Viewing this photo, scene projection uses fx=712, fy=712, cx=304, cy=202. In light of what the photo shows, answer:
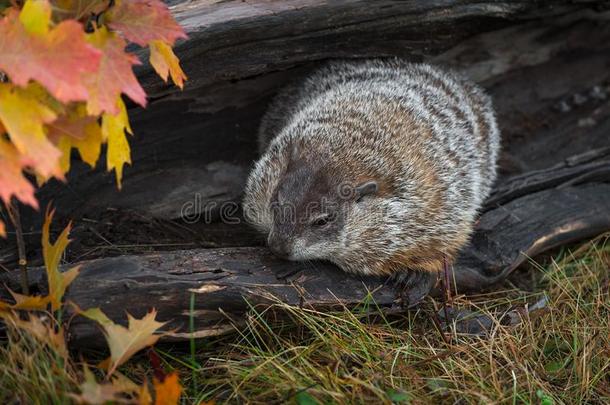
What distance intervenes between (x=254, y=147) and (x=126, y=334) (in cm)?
286

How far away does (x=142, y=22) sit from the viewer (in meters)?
3.62

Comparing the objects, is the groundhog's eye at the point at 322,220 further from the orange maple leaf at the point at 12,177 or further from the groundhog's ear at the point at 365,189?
the orange maple leaf at the point at 12,177

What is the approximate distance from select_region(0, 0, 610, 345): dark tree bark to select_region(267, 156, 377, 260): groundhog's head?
15 centimetres

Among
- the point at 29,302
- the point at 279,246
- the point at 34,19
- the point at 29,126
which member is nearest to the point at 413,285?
the point at 279,246

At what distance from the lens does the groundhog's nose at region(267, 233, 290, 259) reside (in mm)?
4648

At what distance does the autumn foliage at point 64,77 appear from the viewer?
298 centimetres

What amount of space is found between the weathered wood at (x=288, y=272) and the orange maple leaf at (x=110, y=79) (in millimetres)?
1234

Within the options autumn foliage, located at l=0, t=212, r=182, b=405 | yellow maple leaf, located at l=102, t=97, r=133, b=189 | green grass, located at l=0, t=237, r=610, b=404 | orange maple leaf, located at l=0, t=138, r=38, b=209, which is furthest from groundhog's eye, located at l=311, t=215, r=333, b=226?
orange maple leaf, located at l=0, t=138, r=38, b=209

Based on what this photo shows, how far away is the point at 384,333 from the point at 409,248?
0.74 m

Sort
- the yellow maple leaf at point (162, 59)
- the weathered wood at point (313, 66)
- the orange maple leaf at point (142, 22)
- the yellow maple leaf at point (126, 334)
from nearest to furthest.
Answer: the orange maple leaf at point (142, 22) < the yellow maple leaf at point (126, 334) < the yellow maple leaf at point (162, 59) < the weathered wood at point (313, 66)

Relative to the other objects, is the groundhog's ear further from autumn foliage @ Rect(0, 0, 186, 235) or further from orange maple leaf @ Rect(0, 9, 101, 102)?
orange maple leaf @ Rect(0, 9, 101, 102)

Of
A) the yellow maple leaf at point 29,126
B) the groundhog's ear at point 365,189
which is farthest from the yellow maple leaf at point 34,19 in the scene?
the groundhog's ear at point 365,189

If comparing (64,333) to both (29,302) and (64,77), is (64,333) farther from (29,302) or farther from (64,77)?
(64,77)

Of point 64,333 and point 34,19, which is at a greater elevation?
point 34,19
